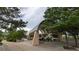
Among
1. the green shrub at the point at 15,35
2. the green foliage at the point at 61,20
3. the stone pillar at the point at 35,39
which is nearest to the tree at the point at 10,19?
the green shrub at the point at 15,35

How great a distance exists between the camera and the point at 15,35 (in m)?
3.32

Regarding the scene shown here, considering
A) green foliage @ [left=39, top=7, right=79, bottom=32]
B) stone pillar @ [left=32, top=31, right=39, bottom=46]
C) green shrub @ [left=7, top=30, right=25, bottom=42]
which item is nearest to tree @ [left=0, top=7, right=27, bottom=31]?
green shrub @ [left=7, top=30, right=25, bottom=42]

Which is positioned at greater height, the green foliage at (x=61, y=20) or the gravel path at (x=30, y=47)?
the green foliage at (x=61, y=20)

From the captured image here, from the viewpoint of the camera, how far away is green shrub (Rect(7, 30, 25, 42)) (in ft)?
10.9

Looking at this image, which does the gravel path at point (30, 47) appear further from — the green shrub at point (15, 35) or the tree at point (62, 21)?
the tree at point (62, 21)

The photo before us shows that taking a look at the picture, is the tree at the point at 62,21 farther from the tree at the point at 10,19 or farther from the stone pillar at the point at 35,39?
the tree at the point at 10,19

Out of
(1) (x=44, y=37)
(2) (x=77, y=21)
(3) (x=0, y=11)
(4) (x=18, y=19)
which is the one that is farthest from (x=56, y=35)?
(3) (x=0, y=11)

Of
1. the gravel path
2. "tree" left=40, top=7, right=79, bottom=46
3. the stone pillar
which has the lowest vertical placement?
the gravel path

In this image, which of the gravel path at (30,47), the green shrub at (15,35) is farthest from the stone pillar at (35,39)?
the green shrub at (15,35)

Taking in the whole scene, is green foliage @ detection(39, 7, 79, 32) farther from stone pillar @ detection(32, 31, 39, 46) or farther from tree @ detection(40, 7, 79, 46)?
stone pillar @ detection(32, 31, 39, 46)

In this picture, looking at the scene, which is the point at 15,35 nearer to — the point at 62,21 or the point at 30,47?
the point at 30,47

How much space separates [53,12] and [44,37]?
42 centimetres

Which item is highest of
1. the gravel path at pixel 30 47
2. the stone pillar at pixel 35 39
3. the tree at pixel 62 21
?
the tree at pixel 62 21

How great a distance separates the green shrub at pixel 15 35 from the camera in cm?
331
